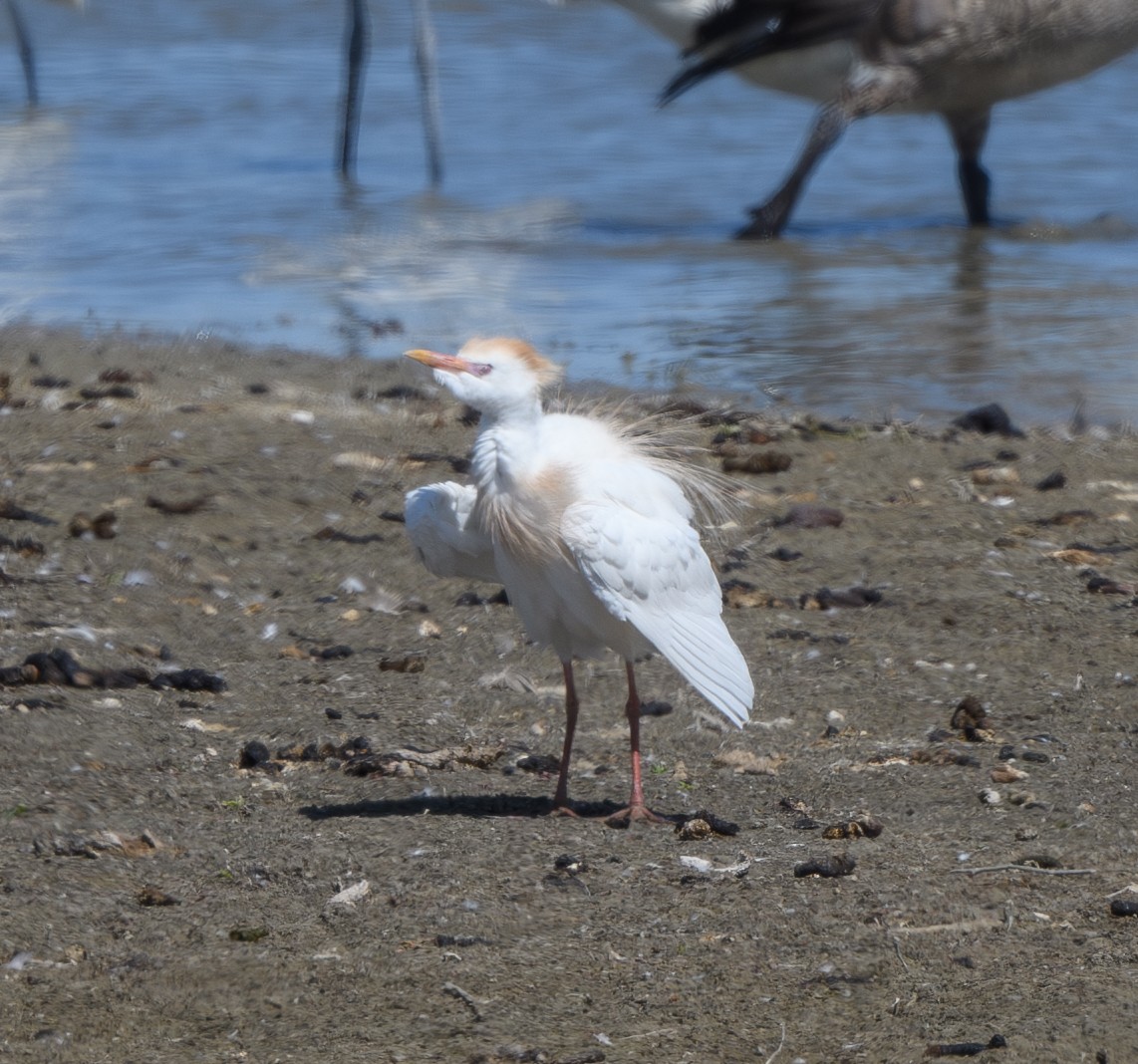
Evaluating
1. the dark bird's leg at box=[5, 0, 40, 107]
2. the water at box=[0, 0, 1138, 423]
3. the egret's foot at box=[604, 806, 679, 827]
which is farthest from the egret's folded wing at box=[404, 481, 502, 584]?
the dark bird's leg at box=[5, 0, 40, 107]

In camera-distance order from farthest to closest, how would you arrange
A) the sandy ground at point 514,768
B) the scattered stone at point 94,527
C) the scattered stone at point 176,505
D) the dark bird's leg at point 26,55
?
the dark bird's leg at point 26,55, the scattered stone at point 176,505, the scattered stone at point 94,527, the sandy ground at point 514,768

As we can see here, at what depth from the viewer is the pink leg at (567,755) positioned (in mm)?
4512

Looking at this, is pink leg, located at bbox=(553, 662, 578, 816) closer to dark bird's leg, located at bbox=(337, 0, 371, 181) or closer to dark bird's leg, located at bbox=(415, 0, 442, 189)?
dark bird's leg, located at bbox=(415, 0, 442, 189)

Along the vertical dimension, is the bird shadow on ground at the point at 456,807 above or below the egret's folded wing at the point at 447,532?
below

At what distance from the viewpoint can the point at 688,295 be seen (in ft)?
34.8

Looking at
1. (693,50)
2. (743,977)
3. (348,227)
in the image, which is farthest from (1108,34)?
(743,977)

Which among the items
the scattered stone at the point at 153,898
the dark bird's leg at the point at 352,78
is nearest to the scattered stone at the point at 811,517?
the scattered stone at the point at 153,898

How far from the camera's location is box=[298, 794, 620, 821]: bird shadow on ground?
439cm

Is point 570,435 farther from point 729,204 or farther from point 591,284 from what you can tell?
point 729,204

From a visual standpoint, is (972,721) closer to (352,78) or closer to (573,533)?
(573,533)

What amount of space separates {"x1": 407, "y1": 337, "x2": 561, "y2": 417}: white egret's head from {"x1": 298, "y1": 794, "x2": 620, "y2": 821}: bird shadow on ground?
39.3 inches

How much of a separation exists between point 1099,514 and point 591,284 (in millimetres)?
4916

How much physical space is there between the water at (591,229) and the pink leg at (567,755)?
151 inches

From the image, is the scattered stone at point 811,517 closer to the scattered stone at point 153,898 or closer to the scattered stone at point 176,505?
the scattered stone at point 176,505
